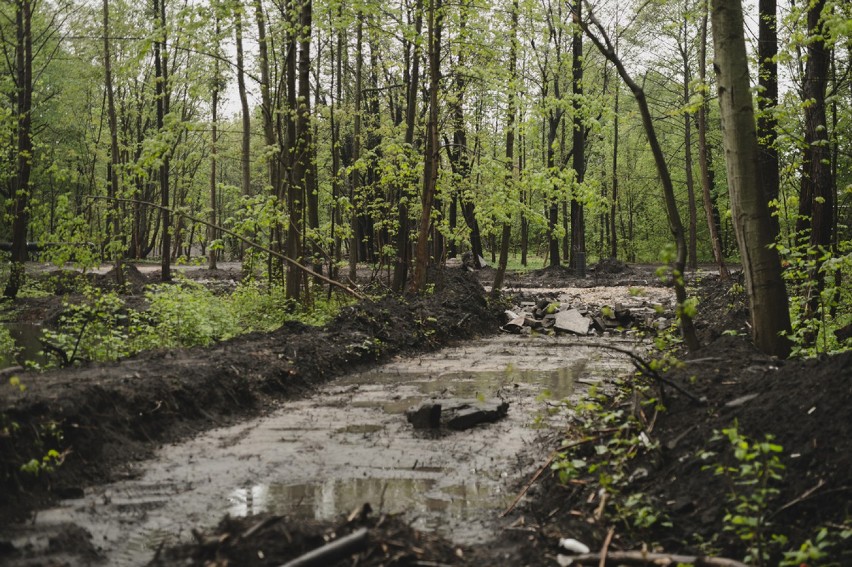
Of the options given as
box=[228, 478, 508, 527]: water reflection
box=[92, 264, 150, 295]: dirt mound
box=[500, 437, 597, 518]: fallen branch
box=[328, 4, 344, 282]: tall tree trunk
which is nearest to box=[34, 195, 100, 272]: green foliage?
box=[328, 4, 344, 282]: tall tree trunk

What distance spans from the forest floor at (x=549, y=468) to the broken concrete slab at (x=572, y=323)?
9.26 m

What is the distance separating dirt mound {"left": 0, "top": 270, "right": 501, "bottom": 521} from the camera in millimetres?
5258

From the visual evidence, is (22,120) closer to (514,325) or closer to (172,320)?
(172,320)

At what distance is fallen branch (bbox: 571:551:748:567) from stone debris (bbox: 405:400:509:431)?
353 cm

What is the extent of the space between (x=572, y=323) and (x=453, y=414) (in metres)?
9.57

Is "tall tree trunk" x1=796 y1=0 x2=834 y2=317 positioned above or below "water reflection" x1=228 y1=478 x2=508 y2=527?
above

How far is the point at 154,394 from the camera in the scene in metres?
7.19

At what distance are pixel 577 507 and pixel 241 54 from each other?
2087 cm

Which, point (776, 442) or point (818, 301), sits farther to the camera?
point (818, 301)

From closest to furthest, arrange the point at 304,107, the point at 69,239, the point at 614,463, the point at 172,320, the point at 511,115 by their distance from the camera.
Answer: the point at 614,463, the point at 69,239, the point at 172,320, the point at 304,107, the point at 511,115

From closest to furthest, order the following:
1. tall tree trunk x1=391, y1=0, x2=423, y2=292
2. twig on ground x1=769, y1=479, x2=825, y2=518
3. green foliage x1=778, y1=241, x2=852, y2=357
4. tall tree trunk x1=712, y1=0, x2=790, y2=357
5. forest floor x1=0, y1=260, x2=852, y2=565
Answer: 1. twig on ground x1=769, y1=479, x2=825, y2=518
2. forest floor x1=0, y1=260, x2=852, y2=565
3. tall tree trunk x1=712, y1=0, x2=790, y2=357
4. green foliage x1=778, y1=241, x2=852, y2=357
5. tall tree trunk x1=391, y1=0, x2=423, y2=292

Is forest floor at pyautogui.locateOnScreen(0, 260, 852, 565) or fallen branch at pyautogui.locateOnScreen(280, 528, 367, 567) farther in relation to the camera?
forest floor at pyautogui.locateOnScreen(0, 260, 852, 565)

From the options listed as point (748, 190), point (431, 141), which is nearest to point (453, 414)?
point (748, 190)

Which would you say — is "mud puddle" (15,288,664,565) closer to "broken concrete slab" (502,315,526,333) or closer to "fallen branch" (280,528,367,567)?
"fallen branch" (280,528,367,567)
